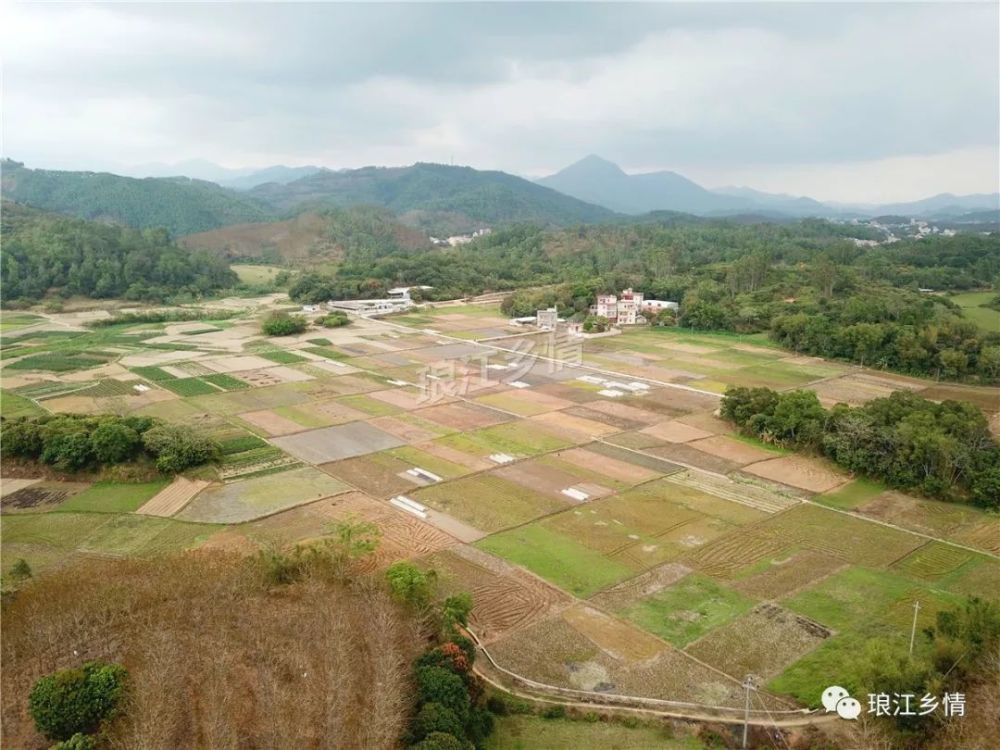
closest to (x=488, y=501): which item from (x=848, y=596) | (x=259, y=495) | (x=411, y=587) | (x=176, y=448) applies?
(x=411, y=587)

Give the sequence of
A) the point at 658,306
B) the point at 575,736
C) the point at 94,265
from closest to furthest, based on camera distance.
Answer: the point at 575,736 → the point at 658,306 → the point at 94,265

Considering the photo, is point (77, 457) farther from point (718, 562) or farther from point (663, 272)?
point (663, 272)

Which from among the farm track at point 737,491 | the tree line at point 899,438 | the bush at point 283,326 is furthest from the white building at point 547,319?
the farm track at point 737,491

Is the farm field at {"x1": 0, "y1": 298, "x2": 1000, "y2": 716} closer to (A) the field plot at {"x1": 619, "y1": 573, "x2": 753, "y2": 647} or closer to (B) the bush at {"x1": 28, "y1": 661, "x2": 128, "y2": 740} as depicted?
(A) the field plot at {"x1": 619, "y1": 573, "x2": 753, "y2": 647}

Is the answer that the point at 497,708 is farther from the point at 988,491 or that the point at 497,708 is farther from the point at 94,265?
the point at 94,265

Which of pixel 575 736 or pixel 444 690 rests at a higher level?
pixel 444 690

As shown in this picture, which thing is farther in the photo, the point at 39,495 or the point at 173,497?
the point at 39,495
